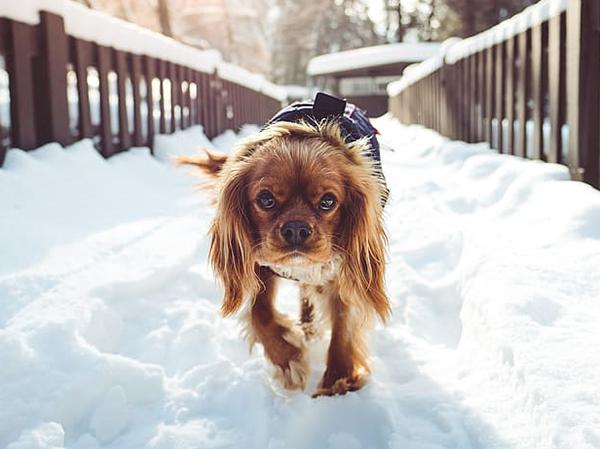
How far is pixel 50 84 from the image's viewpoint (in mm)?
3912

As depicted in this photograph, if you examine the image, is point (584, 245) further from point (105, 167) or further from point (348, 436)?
point (105, 167)

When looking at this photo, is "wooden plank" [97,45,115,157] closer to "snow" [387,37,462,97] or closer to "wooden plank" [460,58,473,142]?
"wooden plank" [460,58,473,142]

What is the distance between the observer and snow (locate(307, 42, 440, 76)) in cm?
2006

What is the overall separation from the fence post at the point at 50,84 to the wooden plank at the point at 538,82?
120 inches

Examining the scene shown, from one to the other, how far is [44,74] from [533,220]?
3.03m

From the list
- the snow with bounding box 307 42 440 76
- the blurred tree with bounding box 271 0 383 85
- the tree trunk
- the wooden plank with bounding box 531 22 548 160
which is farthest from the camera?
the blurred tree with bounding box 271 0 383 85

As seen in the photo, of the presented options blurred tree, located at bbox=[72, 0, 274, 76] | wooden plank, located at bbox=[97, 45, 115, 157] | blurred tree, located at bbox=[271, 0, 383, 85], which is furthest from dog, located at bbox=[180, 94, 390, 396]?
blurred tree, located at bbox=[271, 0, 383, 85]

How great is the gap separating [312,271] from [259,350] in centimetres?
45

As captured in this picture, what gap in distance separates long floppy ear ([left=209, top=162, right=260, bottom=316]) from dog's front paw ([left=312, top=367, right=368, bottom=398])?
1.20 ft

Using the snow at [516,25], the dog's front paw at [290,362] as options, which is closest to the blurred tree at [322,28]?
the snow at [516,25]

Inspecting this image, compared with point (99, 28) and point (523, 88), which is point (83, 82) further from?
point (523, 88)

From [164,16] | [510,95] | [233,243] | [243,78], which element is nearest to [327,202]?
[233,243]

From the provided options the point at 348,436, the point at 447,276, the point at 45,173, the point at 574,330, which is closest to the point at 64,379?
the point at 348,436

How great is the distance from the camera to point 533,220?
110 inches
